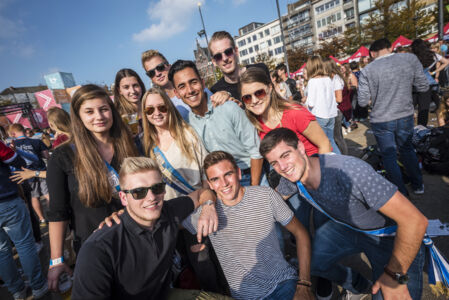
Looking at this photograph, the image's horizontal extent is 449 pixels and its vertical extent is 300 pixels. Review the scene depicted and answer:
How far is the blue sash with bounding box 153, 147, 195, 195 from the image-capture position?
8.00 ft

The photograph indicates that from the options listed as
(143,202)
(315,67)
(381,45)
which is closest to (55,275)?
(143,202)

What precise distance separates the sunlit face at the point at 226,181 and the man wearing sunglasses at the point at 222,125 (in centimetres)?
43

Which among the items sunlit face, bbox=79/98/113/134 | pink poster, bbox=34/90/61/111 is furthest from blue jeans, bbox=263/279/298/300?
pink poster, bbox=34/90/61/111

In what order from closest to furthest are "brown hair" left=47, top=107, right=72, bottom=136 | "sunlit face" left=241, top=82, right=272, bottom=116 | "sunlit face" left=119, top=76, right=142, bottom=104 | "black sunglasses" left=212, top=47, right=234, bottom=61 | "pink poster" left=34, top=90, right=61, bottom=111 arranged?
1. "sunlit face" left=241, top=82, right=272, bottom=116
2. "black sunglasses" left=212, top=47, right=234, bottom=61
3. "sunlit face" left=119, top=76, right=142, bottom=104
4. "brown hair" left=47, top=107, right=72, bottom=136
5. "pink poster" left=34, top=90, right=61, bottom=111

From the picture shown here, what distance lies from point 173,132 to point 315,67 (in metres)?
3.78

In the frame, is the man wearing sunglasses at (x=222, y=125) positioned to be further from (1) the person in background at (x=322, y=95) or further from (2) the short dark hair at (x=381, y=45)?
(1) the person in background at (x=322, y=95)

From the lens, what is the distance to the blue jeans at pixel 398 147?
11.1 feet

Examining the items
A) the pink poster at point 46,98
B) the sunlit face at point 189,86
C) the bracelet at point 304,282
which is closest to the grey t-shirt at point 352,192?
the bracelet at point 304,282

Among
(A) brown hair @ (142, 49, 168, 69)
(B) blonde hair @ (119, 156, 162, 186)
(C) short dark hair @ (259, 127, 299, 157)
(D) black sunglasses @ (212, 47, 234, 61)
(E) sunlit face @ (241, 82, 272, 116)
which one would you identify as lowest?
(C) short dark hair @ (259, 127, 299, 157)

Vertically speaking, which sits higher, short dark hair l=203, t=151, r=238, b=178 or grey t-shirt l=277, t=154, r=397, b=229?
short dark hair l=203, t=151, r=238, b=178

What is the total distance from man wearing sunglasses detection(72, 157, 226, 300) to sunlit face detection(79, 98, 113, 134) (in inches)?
22.9

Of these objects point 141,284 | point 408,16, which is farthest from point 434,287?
point 408,16

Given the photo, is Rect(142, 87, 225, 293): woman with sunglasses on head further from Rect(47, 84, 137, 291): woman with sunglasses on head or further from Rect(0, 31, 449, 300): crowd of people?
Rect(47, 84, 137, 291): woman with sunglasses on head

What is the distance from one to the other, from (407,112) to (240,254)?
131 inches
